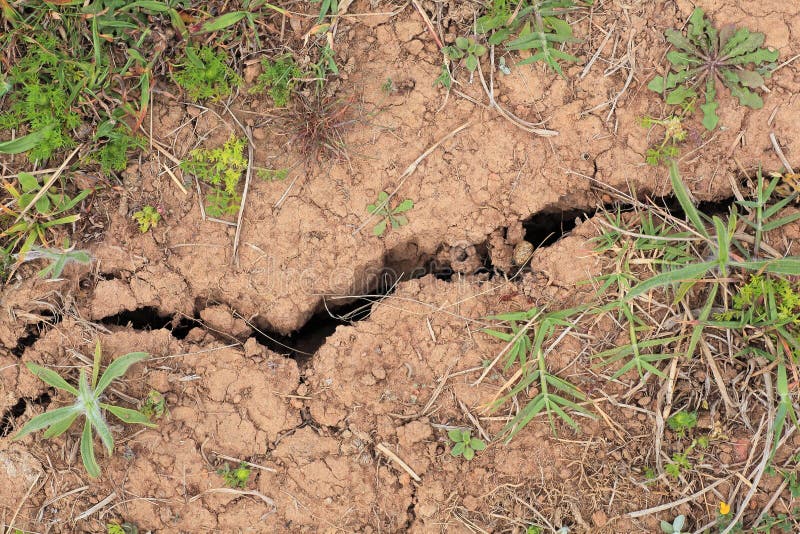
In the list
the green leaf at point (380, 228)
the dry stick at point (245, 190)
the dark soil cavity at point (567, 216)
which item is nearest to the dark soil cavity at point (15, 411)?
the dry stick at point (245, 190)

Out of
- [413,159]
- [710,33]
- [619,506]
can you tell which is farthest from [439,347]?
[710,33]

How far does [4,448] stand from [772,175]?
11.8ft

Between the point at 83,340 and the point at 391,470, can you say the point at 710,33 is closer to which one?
the point at 391,470

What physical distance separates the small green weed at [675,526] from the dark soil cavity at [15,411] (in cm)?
279

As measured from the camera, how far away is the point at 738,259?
8.82ft

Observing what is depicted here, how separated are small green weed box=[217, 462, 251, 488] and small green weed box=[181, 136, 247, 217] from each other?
1137mm

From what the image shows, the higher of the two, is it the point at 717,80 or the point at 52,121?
the point at 717,80

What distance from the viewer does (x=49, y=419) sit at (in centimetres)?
271

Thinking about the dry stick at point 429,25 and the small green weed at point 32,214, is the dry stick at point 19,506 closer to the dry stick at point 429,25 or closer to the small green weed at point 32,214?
the small green weed at point 32,214

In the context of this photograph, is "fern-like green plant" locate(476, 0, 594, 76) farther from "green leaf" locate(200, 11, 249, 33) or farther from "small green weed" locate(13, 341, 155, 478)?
"small green weed" locate(13, 341, 155, 478)

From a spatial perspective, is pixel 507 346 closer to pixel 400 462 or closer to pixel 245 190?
pixel 400 462

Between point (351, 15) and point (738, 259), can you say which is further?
point (351, 15)

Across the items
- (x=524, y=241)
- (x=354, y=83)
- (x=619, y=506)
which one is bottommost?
(x=619, y=506)

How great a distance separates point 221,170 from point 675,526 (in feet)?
8.30
